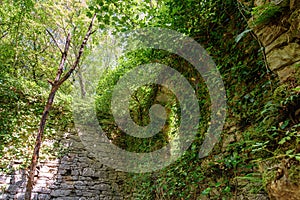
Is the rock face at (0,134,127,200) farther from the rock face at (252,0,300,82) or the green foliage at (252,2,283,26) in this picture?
the green foliage at (252,2,283,26)

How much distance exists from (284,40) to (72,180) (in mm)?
4557

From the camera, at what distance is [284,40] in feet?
4.61

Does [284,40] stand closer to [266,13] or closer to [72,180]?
[266,13]

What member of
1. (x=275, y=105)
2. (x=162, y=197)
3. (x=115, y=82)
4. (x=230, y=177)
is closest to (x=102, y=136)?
(x=115, y=82)

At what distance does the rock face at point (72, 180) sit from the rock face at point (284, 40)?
417 centimetres

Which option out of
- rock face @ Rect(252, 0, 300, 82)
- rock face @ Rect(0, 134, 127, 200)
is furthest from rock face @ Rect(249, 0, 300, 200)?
rock face @ Rect(0, 134, 127, 200)

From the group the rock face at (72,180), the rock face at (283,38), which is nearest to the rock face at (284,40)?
the rock face at (283,38)

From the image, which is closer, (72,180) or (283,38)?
(283,38)

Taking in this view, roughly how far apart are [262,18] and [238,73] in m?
0.71

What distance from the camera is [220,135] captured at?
222 centimetres

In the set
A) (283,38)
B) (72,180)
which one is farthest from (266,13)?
(72,180)

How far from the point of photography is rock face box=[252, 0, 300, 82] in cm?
132

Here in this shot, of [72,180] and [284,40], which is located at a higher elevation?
[72,180]

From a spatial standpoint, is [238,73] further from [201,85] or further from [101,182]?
[101,182]
